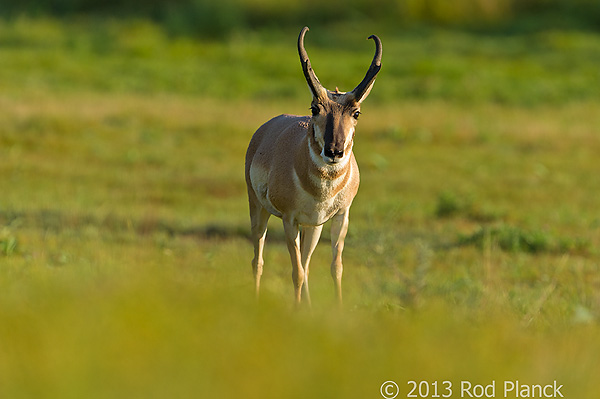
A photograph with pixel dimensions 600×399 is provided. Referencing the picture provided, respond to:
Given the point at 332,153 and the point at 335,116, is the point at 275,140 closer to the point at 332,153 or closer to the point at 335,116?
the point at 335,116

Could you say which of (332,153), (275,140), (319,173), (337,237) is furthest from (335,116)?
(275,140)

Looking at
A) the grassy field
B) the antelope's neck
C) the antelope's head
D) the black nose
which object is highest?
the antelope's head

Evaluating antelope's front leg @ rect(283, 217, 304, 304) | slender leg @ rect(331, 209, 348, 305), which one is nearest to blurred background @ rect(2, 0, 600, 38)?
slender leg @ rect(331, 209, 348, 305)

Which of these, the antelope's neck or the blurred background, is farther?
the blurred background

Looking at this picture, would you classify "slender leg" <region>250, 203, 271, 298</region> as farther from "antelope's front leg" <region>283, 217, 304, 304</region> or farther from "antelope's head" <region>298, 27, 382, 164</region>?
"antelope's head" <region>298, 27, 382, 164</region>

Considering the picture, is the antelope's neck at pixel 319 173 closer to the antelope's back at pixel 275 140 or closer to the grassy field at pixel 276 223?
the antelope's back at pixel 275 140

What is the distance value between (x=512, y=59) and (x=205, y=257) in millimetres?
36882

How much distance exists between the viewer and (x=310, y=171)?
21.2ft

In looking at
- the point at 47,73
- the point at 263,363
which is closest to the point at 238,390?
the point at 263,363

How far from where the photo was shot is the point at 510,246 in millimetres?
12836

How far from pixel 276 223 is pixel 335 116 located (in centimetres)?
905

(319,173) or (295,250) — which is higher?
(319,173)

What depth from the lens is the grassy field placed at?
11.7 ft

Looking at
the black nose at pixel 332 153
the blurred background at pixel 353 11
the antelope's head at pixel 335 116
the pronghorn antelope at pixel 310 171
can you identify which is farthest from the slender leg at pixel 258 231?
the blurred background at pixel 353 11
